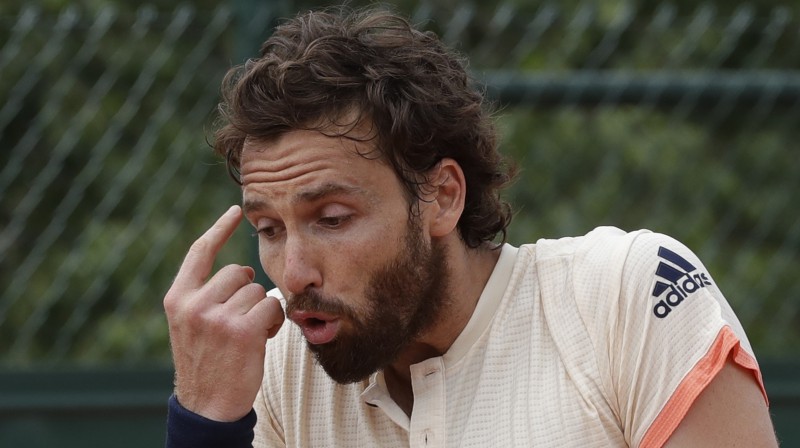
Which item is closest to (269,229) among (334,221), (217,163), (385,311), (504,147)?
(334,221)

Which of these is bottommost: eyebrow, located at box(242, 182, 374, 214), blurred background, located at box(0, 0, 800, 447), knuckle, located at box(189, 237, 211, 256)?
blurred background, located at box(0, 0, 800, 447)

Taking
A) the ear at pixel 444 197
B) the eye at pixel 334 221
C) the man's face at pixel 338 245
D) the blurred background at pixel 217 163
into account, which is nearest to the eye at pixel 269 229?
the man's face at pixel 338 245

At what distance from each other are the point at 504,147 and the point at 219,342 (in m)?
1.76

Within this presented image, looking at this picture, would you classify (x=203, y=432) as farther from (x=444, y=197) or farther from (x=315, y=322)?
(x=444, y=197)

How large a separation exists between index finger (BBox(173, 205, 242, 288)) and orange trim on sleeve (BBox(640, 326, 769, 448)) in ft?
3.02

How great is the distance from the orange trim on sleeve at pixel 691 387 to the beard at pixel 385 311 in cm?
51

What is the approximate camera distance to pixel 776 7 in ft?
19.1

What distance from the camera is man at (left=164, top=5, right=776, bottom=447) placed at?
8.76 ft

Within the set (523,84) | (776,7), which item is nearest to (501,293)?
(523,84)

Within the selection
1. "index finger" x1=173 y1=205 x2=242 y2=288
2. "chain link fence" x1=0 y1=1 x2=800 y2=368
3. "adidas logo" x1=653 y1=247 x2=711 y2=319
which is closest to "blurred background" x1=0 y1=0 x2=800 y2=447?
"chain link fence" x1=0 y1=1 x2=800 y2=368

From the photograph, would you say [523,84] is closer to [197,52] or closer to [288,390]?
[197,52]

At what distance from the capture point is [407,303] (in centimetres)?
284

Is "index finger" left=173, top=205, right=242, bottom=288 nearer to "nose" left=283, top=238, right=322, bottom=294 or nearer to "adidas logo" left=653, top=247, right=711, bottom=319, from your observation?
"nose" left=283, top=238, right=322, bottom=294

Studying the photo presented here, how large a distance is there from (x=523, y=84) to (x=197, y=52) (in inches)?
35.4
